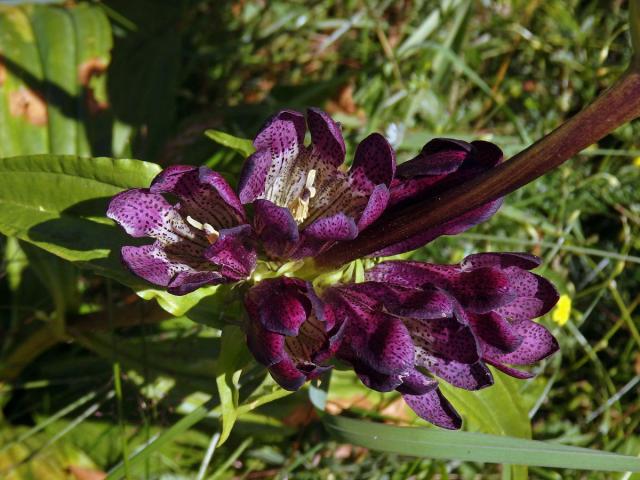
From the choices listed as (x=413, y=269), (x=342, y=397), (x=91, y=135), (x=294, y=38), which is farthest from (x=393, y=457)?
(x=294, y=38)

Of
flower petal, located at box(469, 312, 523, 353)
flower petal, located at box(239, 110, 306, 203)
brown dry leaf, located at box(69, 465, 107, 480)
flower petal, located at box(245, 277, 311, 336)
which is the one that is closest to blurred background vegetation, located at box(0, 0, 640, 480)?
brown dry leaf, located at box(69, 465, 107, 480)

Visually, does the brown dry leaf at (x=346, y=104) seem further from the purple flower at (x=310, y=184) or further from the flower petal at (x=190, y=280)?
the flower petal at (x=190, y=280)

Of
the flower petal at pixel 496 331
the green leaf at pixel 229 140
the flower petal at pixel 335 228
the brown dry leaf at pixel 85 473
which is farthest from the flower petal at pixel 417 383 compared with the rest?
the brown dry leaf at pixel 85 473

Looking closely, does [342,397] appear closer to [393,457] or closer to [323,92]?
[393,457]

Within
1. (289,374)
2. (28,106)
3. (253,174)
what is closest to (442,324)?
(289,374)

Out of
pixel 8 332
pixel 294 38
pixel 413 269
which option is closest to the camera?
pixel 413 269
